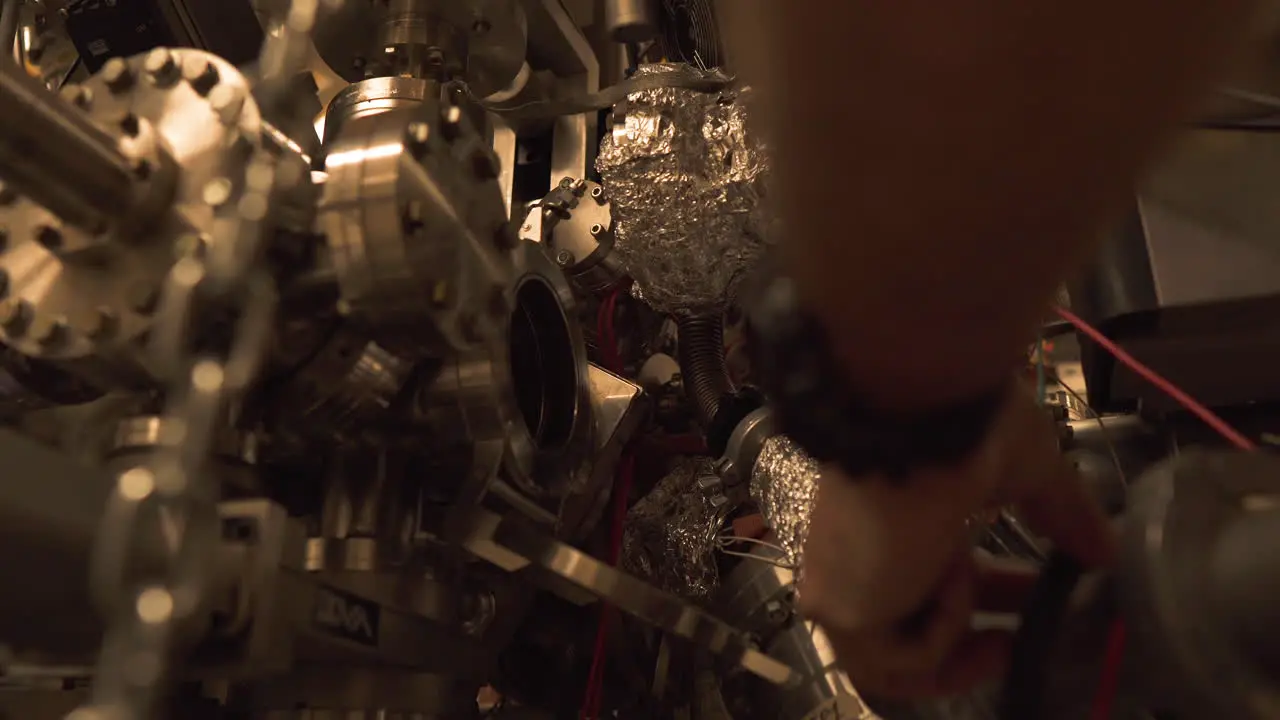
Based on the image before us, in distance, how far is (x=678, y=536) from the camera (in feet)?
2.86

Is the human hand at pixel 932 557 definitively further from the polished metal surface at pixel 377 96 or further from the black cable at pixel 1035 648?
the polished metal surface at pixel 377 96

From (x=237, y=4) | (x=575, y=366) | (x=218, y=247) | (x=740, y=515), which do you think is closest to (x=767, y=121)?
(x=218, y=247)

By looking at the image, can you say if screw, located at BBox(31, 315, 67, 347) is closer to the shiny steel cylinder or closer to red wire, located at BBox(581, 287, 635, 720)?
red wire, located at BBox(581, 287, 635, 720)

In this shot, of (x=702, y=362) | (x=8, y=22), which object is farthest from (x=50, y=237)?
(x=702, y=362)

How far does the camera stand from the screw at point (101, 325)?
1.58ft

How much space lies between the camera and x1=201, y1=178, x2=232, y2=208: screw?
46cm

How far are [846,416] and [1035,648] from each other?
0.15 metres

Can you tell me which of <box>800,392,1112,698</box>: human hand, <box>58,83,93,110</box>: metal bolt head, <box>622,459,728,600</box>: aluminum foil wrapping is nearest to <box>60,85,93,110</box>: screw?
<box>58,83,93,110</box>: metal bolt head

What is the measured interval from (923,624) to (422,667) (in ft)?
1.28

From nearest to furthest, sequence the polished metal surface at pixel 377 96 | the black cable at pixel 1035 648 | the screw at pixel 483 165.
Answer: the black cable at pixel 1035 648 → the screw at pixel 483 165 → the polished metal surface at pixel 377 96

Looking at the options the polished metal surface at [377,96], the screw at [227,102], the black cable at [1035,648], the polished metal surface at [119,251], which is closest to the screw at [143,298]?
the polished metal surface at [119,251]

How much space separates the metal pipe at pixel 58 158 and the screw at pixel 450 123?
0.18 m

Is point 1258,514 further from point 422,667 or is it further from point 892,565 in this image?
point 422,667

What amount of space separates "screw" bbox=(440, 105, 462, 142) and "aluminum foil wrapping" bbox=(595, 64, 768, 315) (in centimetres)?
37
